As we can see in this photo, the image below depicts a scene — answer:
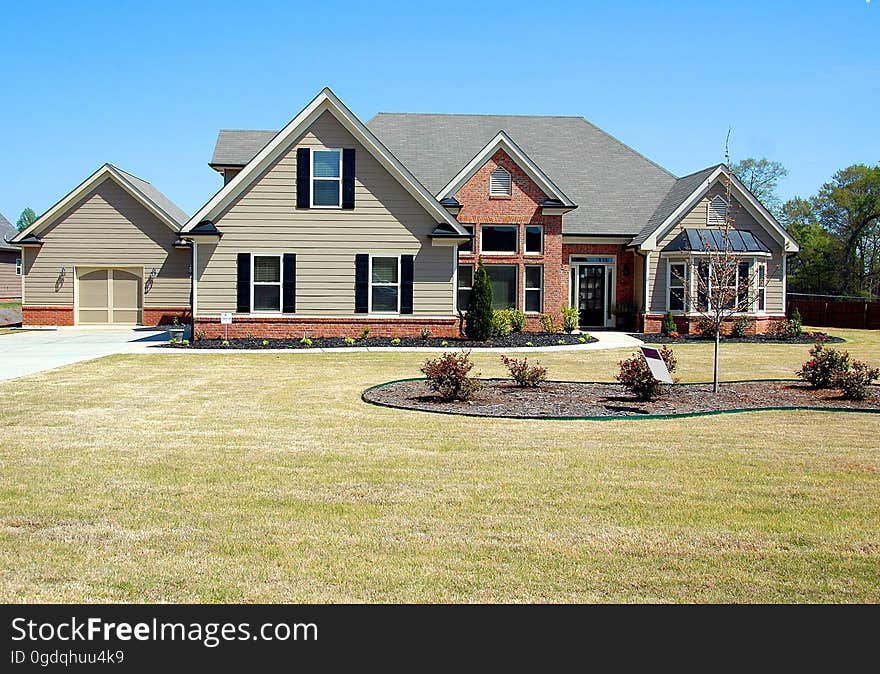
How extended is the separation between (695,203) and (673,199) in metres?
2.10

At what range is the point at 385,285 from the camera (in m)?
26.0

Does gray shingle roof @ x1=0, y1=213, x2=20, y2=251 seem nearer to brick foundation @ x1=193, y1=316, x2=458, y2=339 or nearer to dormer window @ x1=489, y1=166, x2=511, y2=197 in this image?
brick foundation @ x1=193, y1=316, x2=458, y2=339

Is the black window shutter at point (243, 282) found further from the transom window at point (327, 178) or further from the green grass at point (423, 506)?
the green grass at point (423, 506)

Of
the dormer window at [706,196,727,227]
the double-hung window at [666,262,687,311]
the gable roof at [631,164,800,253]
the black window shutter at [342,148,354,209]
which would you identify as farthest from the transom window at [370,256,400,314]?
the dormer window at [706,196,727,227]

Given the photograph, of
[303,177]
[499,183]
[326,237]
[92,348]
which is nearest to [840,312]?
[499,183]

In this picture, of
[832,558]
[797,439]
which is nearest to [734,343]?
[797,439]

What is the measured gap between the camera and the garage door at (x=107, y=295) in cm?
3291

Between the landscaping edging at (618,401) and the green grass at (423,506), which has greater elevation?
the landscaping edging at (618,401)

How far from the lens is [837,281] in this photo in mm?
50688

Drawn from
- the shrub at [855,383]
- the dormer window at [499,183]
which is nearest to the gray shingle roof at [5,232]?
the dormer window at [499,183]

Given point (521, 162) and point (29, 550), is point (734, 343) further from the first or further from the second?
point (29, 550)

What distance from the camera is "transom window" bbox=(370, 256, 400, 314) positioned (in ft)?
85.1

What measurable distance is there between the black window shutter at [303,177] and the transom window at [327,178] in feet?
0.51

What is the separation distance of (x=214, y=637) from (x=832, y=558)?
4.05 metres
